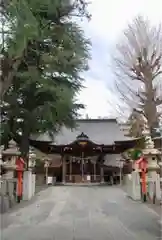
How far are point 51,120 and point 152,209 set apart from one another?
540 cm

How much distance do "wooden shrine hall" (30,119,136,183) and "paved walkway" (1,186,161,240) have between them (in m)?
10.3

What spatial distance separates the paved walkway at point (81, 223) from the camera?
4.49m

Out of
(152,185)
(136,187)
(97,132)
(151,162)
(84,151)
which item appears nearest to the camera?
(152,185)

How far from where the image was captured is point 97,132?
2127 cm

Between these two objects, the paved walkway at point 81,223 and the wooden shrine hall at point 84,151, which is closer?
the paved walkway at point 81,223

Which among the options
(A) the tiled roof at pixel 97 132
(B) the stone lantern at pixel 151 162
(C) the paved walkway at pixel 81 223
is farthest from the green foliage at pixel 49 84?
(A) the tiled roof at pixel 97 132

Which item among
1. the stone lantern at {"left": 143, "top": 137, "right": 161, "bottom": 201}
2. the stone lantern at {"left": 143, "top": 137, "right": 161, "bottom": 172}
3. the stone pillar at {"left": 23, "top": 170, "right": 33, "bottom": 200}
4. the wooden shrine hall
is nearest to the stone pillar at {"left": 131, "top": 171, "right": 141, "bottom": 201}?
the stone lantern at {"left": 143, "top": 137, "right": 161, "bottom": 201}

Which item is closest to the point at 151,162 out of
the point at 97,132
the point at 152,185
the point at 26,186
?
the point at 152,185

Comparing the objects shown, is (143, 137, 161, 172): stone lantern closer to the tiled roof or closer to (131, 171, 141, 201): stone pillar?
(131, 171, 141, 201): stone pillar

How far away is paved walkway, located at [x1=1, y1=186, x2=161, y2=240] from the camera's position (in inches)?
177

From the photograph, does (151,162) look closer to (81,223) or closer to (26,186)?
(26,186)

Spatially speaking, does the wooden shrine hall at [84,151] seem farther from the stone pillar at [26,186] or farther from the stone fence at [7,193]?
the stone fence at [7,193]

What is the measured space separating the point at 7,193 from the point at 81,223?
3.33 m

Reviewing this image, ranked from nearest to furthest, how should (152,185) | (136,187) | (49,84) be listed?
(152,185) → (136,187) → (49,84)
